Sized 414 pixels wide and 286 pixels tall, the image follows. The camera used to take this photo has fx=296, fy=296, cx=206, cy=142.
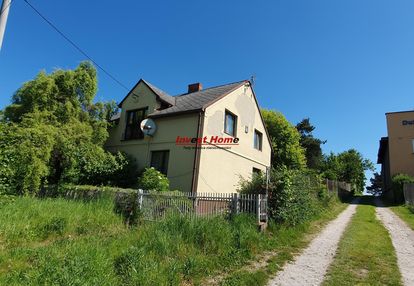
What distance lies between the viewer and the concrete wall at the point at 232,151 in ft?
50.0

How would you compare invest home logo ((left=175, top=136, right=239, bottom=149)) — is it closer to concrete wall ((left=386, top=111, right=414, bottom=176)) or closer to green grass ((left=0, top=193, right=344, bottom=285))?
green grass ((left=0, top=193, right=344, bottom=285))

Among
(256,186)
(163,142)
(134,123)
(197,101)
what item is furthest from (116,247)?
(134,123)

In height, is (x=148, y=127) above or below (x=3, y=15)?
above

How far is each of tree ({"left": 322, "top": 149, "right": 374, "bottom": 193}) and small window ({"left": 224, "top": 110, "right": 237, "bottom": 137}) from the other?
29267 millimetres

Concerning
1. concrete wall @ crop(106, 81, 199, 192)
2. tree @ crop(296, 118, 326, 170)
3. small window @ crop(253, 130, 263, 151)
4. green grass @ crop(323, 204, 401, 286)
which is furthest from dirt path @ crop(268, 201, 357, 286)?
tree @ crop(296, 118, 326, 170)

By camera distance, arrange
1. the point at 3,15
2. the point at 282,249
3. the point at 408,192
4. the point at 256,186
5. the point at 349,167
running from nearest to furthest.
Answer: the point at 3,15, the point at 282,249, the point at 256,186, the point at 408,192, the point at 349,167

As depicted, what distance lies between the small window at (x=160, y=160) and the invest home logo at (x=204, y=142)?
109cm

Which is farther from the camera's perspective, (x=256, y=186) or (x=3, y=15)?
(x=256, y=186)

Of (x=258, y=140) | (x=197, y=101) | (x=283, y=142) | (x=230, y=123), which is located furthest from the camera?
(x=283, y=142)

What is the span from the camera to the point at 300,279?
6148mm

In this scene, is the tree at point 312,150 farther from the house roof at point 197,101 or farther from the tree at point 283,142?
the house roof at point 197,101

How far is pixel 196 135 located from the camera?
14.9 meters

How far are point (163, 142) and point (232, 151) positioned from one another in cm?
406

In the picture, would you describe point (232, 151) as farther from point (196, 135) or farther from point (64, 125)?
point (64, 125)
